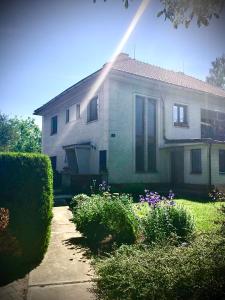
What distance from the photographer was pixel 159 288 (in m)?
3.37

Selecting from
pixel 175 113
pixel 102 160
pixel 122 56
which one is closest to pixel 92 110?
pixel 102 160

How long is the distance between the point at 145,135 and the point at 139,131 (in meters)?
0.51

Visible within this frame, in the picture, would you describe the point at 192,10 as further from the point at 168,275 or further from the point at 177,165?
the point at 177,165

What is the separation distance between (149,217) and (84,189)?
1018 cm

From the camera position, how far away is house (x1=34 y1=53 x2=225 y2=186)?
1739cm

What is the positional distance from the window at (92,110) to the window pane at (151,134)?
146 inches

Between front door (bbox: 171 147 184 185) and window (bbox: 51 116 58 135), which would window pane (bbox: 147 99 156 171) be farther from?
window (bbox: 51 116 58 135)

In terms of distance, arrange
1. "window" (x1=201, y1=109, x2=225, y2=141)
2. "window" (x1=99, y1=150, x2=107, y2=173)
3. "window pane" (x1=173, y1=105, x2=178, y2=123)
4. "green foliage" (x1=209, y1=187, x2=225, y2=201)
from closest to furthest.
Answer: "green foliage" (x1=209, y1=187, x2=225, y2=201) → "window" (x1=99, y1=150, x2=107, y2=173) → "window pane" (x1=173, y1=105, x2=178, y2=123) → "window" (x1=201, y1=109, x2=225, y2=141)

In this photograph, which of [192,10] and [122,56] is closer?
[192,10]

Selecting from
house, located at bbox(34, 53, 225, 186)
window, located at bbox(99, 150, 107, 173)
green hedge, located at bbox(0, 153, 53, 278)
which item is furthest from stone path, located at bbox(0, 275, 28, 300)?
window, located at bbox(99, 150, 107, 173)

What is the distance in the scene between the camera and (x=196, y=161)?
1839cm

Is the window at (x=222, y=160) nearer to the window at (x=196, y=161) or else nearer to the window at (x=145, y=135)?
the window at (x=196, y=161)

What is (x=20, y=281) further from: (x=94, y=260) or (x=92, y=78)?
(x=92, y=78)

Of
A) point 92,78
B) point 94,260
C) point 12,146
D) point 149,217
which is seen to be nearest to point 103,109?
point 92,78
